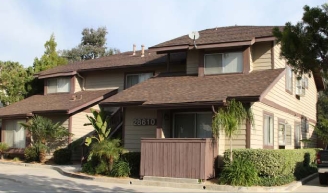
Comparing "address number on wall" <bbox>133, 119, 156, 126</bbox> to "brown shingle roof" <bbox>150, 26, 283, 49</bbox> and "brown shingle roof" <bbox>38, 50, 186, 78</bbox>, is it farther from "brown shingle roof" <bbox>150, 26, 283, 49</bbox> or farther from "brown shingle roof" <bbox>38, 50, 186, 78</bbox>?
"brown shingle roof" <bbox>38, 50, 186, 78</bbox>

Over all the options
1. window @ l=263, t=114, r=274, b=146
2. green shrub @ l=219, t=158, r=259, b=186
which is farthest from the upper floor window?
green shrub @ l=219, t=158, r=259, b=186

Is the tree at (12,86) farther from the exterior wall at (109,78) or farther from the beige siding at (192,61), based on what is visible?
the beige siding at (192,61)

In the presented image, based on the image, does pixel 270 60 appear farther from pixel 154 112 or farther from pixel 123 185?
pixel 123 185

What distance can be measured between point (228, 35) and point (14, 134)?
14324 mm

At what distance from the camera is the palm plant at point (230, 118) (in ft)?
46.6

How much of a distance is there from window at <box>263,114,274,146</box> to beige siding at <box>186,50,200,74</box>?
4.16 metres

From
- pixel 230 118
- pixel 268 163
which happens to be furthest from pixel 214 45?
pixel 268 163

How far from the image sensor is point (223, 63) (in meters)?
18.3

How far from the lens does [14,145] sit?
24.2m

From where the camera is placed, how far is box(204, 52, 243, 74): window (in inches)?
711

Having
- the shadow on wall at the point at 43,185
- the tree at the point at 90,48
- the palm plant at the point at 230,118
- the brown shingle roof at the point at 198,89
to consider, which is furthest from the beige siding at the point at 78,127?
the tree at the point at 90,48

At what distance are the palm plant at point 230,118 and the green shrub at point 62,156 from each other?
393 inches

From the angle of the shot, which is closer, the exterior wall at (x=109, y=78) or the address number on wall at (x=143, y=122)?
the address number on wall at (x=143, y=122)

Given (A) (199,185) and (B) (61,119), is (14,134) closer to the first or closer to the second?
(B) (61,119)
